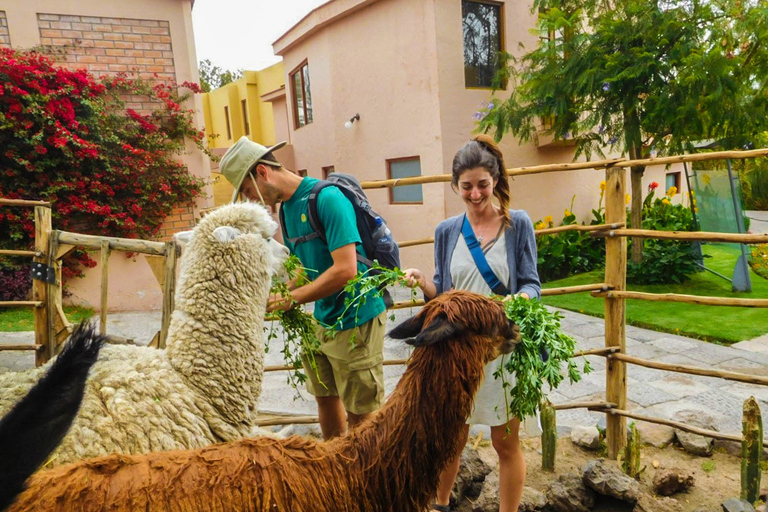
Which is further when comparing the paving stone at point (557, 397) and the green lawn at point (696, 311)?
the green lawn at point (696, 311)

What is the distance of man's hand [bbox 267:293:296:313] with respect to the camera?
231 cm

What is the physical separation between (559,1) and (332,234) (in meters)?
7.07

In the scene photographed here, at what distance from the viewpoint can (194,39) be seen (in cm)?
876

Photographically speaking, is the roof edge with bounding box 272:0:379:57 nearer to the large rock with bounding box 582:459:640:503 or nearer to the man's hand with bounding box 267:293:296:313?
the man's hand with bounding box 267:293:296:313

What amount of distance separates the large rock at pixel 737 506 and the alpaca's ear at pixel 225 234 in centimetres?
294

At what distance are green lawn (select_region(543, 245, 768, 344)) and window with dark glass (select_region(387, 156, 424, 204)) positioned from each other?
3.16m

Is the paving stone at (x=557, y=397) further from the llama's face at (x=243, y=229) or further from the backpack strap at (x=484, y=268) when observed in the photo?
the llama's face at (x=243, y=229)

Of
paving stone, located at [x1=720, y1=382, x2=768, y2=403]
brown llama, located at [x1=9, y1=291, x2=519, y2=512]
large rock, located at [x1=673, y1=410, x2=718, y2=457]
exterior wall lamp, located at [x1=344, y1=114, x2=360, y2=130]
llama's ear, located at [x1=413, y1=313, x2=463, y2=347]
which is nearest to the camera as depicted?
brown llama, located at [x1=9, y1=291, x2=519, y2=512]

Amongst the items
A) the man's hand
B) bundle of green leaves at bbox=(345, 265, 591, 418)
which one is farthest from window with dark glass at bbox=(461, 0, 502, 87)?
bundle of green leaves at bbox=(345, 265, 591, 418)

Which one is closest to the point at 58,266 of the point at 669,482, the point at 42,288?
the point at 42,288

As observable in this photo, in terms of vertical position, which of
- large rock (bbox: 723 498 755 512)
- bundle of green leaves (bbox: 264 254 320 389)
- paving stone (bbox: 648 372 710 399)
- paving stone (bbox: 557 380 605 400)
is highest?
bundle of green leaves (bbox: 264 254 320 389)

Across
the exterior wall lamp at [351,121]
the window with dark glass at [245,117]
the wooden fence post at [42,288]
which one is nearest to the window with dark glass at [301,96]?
the exterior wall lamp at [351,121]

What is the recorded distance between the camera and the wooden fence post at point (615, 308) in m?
3.31

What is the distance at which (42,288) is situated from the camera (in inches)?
132
